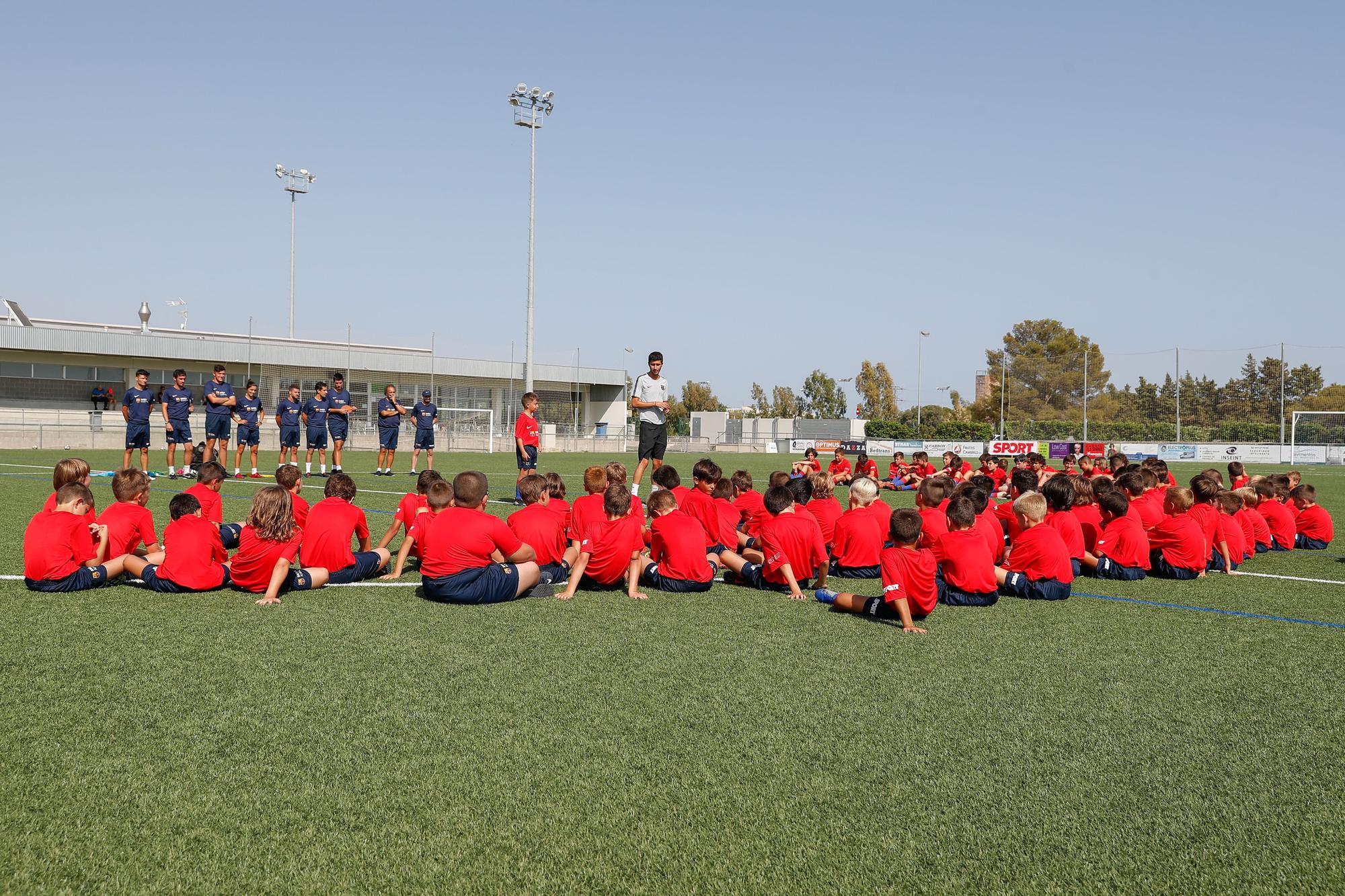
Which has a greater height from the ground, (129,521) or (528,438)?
(528,438)

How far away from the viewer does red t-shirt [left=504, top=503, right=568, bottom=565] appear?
7668 millimetres

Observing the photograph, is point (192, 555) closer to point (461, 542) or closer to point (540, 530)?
point (461, 542)

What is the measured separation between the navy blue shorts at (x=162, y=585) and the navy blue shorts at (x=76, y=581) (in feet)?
0.90

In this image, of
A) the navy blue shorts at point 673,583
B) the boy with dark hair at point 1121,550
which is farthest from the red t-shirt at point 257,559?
the boy with dark hair at point 1121,550

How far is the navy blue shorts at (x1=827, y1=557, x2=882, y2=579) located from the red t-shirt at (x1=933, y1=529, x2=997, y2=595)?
1.12 meters

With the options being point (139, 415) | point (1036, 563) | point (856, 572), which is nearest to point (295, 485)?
point (856, 572)

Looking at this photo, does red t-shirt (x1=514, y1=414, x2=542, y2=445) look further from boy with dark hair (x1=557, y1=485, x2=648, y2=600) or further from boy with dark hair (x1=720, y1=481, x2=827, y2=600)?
boy with dark hair (x1=720, y1=481, x2=827, y2=600)

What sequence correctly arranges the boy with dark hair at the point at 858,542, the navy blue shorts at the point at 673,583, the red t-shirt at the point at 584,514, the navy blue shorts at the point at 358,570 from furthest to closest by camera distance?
1. the red t-shirt at the point at 584,514
2. the boy with dark hair at the point at 858,542
3. the navy blue shorts at the point at 673,583
4. the navy blue shorts at the point at 358,570

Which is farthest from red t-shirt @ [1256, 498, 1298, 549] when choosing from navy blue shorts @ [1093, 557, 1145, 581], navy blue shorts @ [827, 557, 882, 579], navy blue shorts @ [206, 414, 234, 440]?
navy blue shorts @ [206, 414, 234, 440]

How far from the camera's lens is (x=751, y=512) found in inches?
367

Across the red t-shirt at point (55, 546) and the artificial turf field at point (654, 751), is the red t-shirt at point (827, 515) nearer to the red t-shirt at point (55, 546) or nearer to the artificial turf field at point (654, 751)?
the artificial turf field at point (654, 751)

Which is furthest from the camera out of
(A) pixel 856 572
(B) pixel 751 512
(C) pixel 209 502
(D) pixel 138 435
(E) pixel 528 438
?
(D) pixel 138 435

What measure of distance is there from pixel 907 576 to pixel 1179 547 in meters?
3.57

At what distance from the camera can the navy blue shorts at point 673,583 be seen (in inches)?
294
